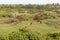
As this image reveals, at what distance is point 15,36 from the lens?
14.8 metres

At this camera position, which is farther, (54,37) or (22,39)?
(54,37)

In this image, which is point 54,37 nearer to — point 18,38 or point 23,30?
point 23,30

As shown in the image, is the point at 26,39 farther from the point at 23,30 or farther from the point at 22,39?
the point at 23,30

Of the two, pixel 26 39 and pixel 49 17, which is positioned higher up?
pixel 26 39

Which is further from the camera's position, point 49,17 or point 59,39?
point 49,17

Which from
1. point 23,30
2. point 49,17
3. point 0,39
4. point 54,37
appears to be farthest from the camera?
point 49,17

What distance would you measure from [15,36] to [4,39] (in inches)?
36.9

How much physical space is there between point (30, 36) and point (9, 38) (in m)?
1.52

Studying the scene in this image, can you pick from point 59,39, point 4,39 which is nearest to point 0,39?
point 4,39

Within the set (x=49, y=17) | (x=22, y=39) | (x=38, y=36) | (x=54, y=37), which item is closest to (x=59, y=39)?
(x=54, y=37)

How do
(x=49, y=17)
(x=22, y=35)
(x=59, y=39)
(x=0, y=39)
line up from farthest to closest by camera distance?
1. (x=49, y=17)
2. (x=59, y=39)
3. (x=22, y=35)
4. (x=0, y=39)

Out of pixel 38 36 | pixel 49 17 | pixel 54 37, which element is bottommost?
pixel 49 17

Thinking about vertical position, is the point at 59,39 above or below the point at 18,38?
below

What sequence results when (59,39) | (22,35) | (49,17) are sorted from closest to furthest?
(22,35) < (59,39) < (49,17)
